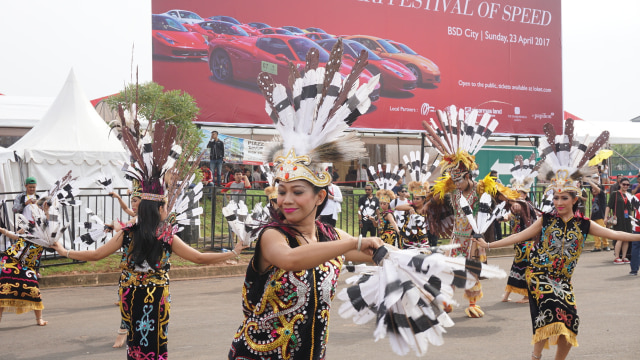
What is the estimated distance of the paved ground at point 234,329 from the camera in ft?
22.9

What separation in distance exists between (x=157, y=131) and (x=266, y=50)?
57.8ft

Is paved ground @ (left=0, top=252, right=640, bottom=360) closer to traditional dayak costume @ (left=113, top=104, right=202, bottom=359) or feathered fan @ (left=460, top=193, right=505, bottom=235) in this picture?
feathered fan @ (left=460, top=193, right=505, bottom=235)

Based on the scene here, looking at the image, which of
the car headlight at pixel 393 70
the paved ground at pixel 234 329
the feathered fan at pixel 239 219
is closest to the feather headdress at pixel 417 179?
the paved ground at pixel 234 329

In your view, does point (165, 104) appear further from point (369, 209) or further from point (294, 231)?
point (294, 231)

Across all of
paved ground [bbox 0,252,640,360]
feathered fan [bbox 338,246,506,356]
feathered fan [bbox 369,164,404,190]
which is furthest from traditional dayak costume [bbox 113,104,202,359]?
feathered fan [bbox 369,164,404,190]

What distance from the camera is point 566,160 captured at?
6551 mm

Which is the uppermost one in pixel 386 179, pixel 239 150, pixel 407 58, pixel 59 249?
pixel 407 58

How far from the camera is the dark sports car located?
24.0 metres

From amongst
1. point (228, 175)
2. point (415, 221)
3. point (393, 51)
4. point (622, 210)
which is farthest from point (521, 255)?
point (393, 51)

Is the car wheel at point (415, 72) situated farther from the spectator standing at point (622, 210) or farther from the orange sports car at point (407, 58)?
the spectator standing at point (622, 210)

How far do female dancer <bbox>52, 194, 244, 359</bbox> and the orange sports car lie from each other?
19.6 m

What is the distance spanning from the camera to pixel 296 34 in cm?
2308

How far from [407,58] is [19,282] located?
19050mm

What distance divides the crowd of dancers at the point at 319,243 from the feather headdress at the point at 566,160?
14 mm
